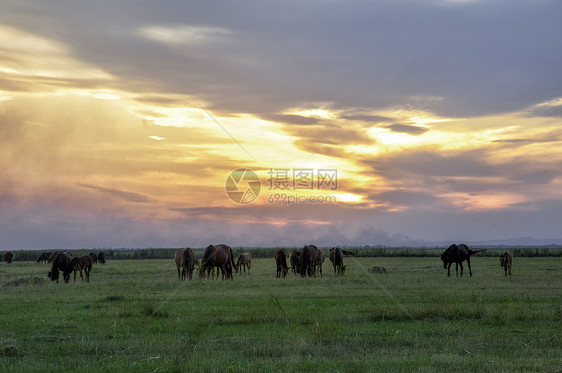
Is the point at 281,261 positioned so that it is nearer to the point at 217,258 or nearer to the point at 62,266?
the point at 217,258

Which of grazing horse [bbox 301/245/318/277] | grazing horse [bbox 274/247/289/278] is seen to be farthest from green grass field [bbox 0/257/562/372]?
grazing horse [bbox 274/247/289/278]

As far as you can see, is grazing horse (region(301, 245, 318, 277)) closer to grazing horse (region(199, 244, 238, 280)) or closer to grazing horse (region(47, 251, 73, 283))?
grazing horse (region(199, 244, 238, 280))

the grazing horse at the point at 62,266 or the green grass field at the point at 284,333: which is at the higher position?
the grazing horse at the point at 62,266

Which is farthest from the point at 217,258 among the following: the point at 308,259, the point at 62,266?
the point at 62,266

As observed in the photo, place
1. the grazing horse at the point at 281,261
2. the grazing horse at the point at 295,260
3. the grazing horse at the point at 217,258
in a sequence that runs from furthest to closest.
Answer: the grazing horse at the point at 295,260
the grazing horse at the point at 281,261
the grazing horse at the point at 217,258

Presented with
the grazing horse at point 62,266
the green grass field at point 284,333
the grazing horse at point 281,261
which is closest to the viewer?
the green grass field at point 284,333

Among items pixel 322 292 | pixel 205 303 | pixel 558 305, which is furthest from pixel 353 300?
pixel 558 305

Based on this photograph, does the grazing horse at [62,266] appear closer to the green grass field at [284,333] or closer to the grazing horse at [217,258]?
the grazing horse at [217,258]

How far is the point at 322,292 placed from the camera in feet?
66.5

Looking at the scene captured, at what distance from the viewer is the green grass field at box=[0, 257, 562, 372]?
29.5 ft

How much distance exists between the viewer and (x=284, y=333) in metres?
11.6

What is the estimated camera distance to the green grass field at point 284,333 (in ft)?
29.5

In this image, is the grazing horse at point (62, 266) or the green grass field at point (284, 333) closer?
the green grass field at point (284, 333)

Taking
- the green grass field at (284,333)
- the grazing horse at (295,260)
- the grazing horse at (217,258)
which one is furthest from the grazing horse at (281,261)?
the green grass field at (284,333)
